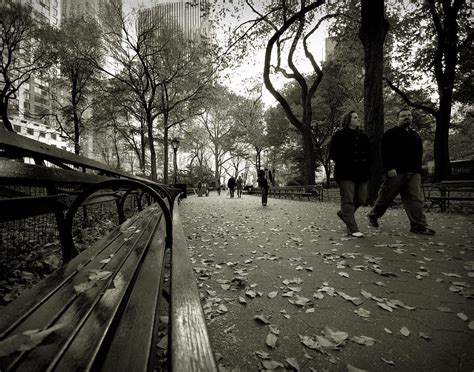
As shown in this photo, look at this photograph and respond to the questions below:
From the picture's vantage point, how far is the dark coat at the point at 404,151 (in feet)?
14.0

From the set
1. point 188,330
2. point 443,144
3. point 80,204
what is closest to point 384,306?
point 188,330

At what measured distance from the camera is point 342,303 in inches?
82.4

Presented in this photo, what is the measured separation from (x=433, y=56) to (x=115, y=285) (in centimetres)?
1845

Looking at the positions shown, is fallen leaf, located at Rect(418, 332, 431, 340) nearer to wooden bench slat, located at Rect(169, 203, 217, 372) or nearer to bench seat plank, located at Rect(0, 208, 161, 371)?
wooden bench slat, located at Rect(169, 203, 217, 372)

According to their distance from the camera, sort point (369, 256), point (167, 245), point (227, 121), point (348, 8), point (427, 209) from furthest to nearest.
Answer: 1. point (227, 121)
2. point (348, 8)
3. point (427, 209)
4. point (369, 256)
5. point (167, 245)

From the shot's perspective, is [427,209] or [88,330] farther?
[427,209]

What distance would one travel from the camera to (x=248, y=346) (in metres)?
1.57

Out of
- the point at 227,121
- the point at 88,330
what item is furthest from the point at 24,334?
the point at 227,121

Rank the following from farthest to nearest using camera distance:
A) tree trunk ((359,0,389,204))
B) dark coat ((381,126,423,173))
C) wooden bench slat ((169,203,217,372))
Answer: tree trunk ((359,0,389,204)) < dark coat ((381,126,423,173)) < wooden bench slat ((169,203,217,372))

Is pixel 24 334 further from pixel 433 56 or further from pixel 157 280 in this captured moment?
pixel 433 56

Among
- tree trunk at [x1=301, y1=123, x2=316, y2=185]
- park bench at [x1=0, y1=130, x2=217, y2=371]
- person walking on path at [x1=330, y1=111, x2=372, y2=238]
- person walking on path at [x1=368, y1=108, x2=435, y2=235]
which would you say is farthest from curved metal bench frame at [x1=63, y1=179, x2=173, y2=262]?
tree trunk at [x1=301, y1=123, x2=316, y2=185]

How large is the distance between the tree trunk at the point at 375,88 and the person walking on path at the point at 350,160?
4348 millimetres

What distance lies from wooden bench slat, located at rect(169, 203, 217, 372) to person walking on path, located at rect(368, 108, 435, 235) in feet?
13.9

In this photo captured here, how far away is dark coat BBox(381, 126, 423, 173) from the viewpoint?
14.0ft
